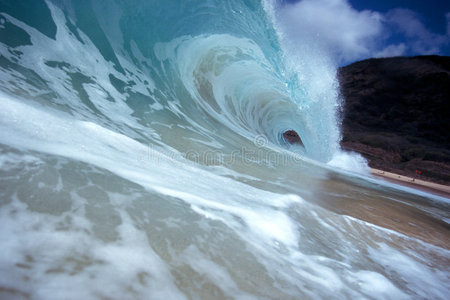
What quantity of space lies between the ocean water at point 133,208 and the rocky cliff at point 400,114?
16027mm

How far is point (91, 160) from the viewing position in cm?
158

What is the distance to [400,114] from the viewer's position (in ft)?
67.3

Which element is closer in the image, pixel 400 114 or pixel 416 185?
pixel 416 185

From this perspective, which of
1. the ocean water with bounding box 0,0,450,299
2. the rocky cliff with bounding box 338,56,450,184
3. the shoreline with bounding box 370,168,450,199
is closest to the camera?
the ocean water with bounding box 0,0,450,299

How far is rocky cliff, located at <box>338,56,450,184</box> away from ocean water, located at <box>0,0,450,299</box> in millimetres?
16027

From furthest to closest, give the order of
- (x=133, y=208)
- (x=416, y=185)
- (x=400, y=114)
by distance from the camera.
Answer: (x=400, y=114) → (x=416, y=185) → (x=133, y=208)

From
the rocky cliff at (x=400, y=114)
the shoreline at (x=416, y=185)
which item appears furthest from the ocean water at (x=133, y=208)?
the rocky cliff at (x=400, y=114)

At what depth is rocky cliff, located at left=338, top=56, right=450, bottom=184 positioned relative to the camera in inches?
632

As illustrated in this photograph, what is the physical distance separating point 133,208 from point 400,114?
25054 millimetres

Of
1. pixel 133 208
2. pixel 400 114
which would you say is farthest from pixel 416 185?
pixel 400 114

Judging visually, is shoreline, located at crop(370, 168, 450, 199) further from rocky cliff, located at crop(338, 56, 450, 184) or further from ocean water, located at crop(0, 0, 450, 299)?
ocean water, located at crop(0, 0, 450, 299)

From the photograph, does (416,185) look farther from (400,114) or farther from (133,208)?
(400,114)

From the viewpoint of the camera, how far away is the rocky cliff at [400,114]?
16047 millimetres

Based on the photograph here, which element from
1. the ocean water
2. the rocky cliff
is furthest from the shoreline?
the ocean water
